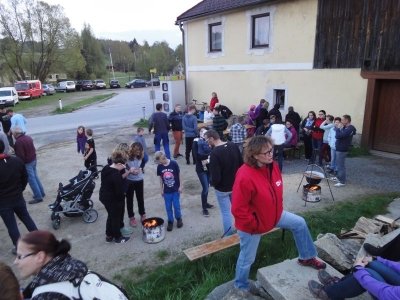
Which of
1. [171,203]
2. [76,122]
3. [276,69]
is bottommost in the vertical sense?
[76,122]

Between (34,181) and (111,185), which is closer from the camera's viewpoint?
(111,185)

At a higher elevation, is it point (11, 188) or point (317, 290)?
point (11, 188)

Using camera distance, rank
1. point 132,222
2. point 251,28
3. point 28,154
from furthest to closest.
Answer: point 251,28 → point 28,154 → point 132,222

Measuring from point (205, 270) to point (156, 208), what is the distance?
276cm

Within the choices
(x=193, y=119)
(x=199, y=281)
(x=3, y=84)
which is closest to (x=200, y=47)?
(x=193, y=119)

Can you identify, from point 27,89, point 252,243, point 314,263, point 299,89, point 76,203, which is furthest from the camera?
point 27,89

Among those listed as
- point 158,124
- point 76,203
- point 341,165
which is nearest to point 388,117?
point 341,165

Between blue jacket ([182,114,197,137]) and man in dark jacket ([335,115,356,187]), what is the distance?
430 centimetres

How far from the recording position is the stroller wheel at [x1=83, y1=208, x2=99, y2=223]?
6684 mm

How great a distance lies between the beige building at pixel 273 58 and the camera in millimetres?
11289

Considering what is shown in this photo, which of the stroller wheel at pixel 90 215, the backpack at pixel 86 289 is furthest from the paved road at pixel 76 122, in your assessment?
the backpack at pixel 86 289

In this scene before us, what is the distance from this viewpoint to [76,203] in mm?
6664

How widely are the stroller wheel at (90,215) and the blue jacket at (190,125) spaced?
4.42 meters

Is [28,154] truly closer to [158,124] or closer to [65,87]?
[158,124]
